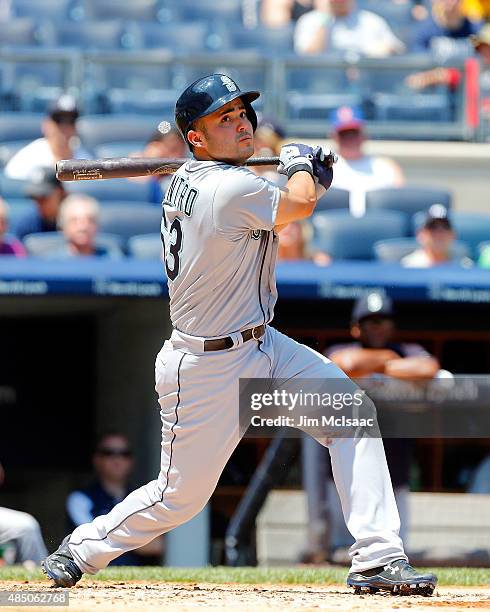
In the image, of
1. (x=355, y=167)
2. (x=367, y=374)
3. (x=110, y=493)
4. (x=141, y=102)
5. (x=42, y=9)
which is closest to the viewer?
(x=367, y=374)

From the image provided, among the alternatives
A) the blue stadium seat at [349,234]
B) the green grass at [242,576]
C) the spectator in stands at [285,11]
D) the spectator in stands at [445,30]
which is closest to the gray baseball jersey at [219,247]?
the green grass at [242,576]

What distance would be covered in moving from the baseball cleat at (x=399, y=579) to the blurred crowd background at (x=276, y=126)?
6.65 feet

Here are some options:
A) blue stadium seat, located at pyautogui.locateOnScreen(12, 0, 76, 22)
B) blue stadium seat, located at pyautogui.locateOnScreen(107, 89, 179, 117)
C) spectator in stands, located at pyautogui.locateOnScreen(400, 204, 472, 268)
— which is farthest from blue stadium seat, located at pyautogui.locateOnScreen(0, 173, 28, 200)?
blue stadium seat, located at pyautogui.locateOnScreen(12, 0, 76, 22)

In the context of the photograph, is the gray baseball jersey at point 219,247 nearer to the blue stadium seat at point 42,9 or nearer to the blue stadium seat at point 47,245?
the blue stadium seat at point 47,245

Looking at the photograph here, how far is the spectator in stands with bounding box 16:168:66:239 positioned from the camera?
7258 mm

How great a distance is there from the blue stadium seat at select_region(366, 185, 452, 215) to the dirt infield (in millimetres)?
3988

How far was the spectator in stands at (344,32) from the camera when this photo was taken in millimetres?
9547

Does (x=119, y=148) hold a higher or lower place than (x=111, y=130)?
lower

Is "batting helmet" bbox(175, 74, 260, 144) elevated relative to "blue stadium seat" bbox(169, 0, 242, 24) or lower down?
lower down

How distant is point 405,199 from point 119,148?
185 centimetres

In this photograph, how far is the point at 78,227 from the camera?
680cm

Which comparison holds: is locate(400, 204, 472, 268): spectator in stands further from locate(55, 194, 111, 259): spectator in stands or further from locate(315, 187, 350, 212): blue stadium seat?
locate(55, 194, 111, 259): spectator in stands

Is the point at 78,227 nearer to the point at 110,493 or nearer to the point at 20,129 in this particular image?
the point at 110,493

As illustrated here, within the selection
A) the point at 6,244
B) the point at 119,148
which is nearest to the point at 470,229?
the point at 119,148
